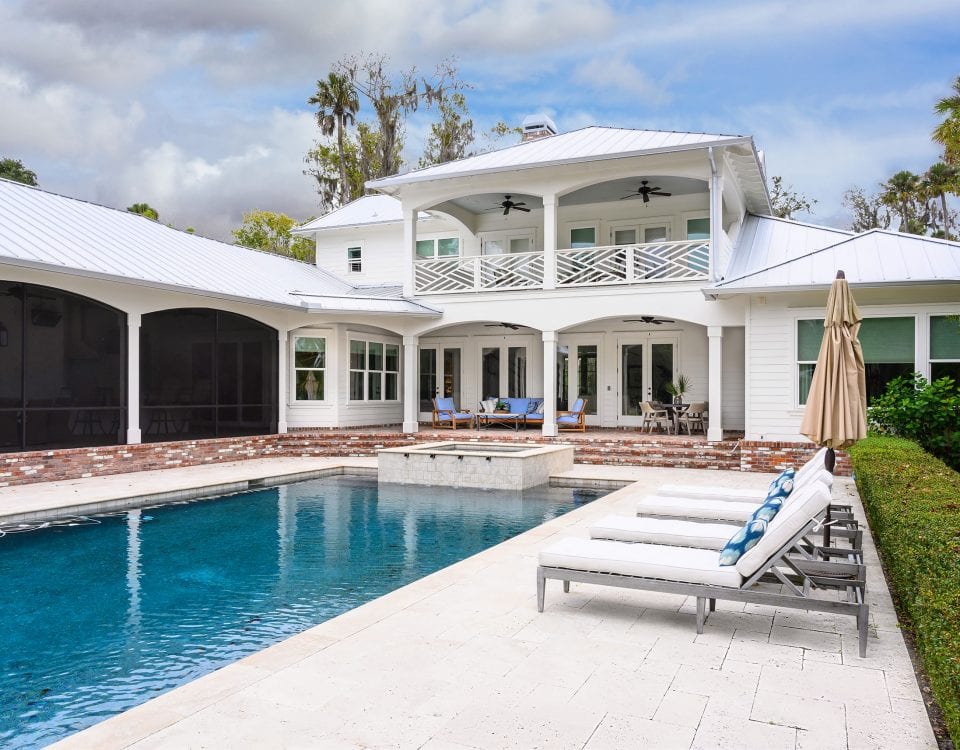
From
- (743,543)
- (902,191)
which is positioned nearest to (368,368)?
(743,543)

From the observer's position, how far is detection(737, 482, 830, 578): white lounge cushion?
4.47m

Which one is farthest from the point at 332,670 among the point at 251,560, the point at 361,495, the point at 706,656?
the point at 361,495

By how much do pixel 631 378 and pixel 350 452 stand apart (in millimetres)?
7464

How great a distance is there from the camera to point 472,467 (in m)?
12.6

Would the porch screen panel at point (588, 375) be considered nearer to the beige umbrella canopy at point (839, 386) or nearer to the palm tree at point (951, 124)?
the palm tree at point (951, 124)

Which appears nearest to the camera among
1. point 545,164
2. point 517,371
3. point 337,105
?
point 545,164

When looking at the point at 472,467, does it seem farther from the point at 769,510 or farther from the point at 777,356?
the point at 769,510

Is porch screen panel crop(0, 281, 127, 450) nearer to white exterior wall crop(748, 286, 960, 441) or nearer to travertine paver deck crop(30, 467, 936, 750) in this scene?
travertine paver deck crop(30, 467, 936, 750)

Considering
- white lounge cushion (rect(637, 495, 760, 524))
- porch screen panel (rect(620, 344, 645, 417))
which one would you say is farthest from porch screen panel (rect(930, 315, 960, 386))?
white lounge cushion (rect(637, 495, 760, 524))

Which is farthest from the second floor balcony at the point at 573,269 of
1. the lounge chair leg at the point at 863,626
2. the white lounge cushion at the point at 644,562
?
the lounge chair leg at the point at 863,626

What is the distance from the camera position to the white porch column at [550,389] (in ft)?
53.7

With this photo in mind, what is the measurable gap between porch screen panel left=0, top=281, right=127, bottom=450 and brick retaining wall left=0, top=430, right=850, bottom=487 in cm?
67

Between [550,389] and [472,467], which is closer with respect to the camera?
[472,467]

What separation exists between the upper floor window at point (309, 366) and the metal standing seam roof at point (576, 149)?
4234 millimetres
